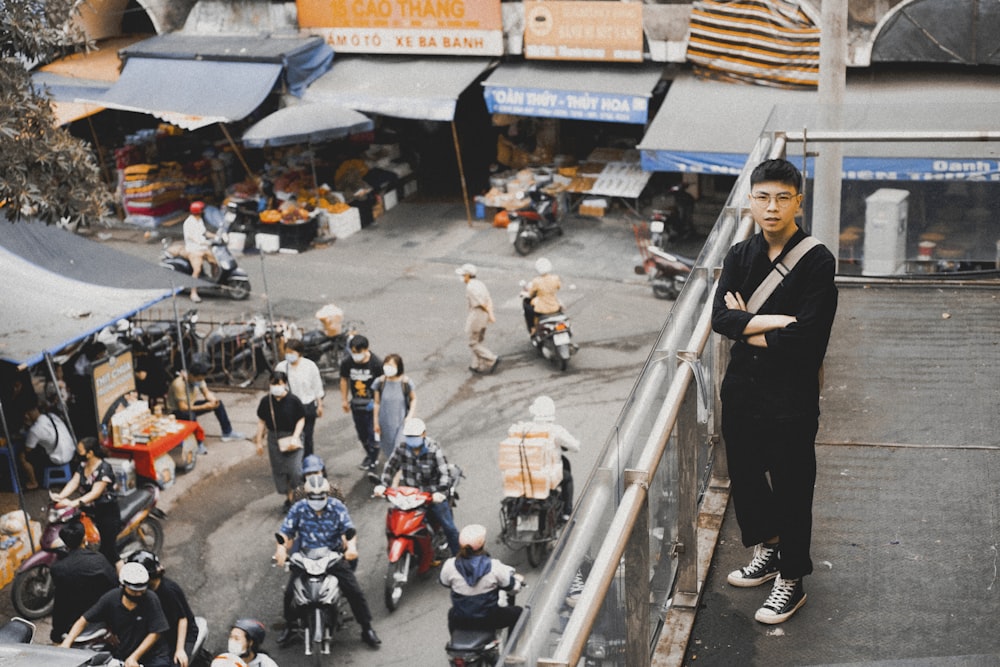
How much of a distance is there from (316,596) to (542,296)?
23.5 feet

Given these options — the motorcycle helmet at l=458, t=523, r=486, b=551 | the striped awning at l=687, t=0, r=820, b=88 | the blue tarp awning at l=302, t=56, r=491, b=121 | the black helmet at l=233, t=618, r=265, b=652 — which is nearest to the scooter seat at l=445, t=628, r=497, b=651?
the motorcycle helmet at l=458, t=523, r=486, b=551

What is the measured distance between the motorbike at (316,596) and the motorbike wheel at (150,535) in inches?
104

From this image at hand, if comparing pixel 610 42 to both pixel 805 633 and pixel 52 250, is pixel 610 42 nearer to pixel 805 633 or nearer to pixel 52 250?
pixel 52 250

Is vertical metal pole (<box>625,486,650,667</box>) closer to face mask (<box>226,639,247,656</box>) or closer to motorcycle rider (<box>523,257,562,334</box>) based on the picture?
face mask (<box>226,639,247,656</box>)

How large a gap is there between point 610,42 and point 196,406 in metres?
10.3

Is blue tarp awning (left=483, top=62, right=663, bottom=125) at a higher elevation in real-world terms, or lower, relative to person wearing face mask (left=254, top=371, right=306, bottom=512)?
higher

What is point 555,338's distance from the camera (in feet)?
52.1

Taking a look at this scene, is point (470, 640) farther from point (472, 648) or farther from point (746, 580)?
point (746, 580)

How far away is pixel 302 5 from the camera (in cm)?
2348

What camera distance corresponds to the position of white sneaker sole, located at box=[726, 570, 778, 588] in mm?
4613

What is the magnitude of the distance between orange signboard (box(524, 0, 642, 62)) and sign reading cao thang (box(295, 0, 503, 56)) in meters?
0.75

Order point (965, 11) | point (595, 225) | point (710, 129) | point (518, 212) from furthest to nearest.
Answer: point (595, 225) → point (518, 212) → point (710, 129) → point (965, 11)

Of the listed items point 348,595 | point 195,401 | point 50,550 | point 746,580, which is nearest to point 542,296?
point 195,401

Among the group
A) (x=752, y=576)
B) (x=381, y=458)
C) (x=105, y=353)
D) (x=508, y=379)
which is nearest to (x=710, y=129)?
(x=508, y=379)
